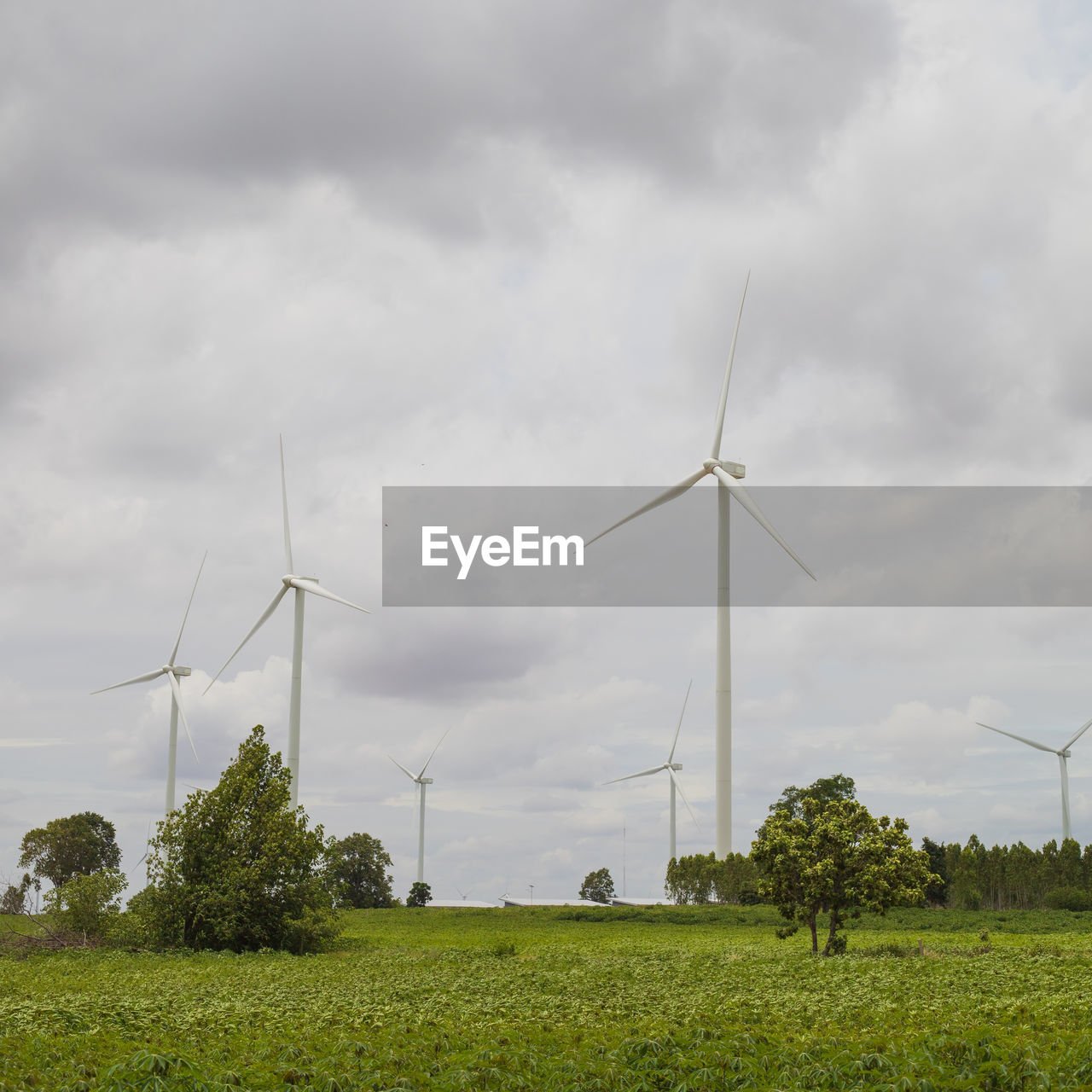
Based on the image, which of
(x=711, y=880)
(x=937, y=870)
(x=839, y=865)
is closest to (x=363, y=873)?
(x=711, y=880)

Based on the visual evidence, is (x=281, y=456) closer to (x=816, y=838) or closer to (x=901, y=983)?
(x=816, y=838)

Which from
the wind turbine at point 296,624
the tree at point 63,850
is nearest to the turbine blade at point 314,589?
the wind turbine at point 296,624

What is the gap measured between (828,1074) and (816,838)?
25352mm

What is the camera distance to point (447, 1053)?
19.8 metres

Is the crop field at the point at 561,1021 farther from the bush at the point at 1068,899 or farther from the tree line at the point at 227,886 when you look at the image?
the bush at the point at 1068,899

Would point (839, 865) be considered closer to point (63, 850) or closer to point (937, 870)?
point (937, 870)

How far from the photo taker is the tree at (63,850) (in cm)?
12119

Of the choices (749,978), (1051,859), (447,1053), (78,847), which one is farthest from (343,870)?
(447,1053)

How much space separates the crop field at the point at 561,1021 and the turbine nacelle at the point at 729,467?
4722cm

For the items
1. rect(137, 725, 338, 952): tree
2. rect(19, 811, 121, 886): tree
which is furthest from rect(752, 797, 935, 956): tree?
rect(19, 811, 121, 886): tree

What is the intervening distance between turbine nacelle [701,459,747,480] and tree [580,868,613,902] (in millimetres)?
82834

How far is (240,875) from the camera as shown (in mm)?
50781

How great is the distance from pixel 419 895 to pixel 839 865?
8414 centimetres

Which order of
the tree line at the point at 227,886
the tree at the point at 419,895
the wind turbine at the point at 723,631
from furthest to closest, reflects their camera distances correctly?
1. the tree at the point at 419,895
2. the wind turbine at the point at 723,631
3. the tree line at the point at 227,886
